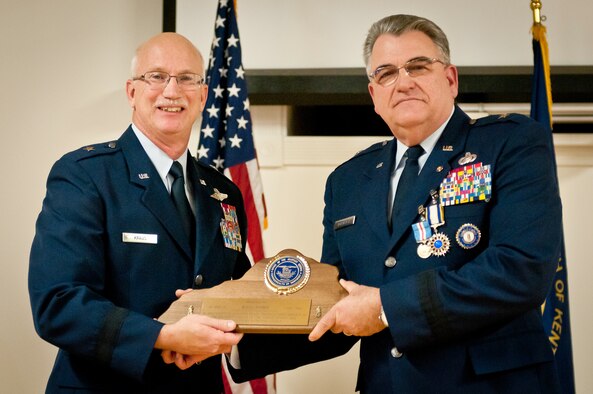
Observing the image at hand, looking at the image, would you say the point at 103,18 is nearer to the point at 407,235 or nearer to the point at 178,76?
the point at 178,76

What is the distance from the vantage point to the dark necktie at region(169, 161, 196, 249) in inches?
92.8

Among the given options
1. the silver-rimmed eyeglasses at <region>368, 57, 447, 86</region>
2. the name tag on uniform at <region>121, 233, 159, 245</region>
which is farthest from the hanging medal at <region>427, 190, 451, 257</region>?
the name tag on uniform at <region>121, 233, 159, 245</region>

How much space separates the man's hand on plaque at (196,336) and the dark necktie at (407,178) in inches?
23.7

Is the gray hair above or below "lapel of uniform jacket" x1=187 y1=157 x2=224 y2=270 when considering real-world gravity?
above

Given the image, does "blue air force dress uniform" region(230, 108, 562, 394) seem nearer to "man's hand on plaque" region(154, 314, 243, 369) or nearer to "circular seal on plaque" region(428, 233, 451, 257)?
"circular seal on plaque" region(428, 233, 451, 257)

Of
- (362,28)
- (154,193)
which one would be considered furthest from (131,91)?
(362,28)

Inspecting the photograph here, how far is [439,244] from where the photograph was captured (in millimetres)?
2105

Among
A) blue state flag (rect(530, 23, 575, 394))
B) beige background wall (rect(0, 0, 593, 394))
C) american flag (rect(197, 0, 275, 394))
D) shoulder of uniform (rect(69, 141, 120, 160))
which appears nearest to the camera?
shoulder of uniform (rect(69, 141, 120, 160))

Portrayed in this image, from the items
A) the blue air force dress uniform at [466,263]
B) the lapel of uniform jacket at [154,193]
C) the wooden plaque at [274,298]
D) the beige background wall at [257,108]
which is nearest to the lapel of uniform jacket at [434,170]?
the blue air force dress uniform at [466,263]

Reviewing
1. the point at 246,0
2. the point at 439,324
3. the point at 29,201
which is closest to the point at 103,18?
the point at 246,0

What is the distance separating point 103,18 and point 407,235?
8.79 feet

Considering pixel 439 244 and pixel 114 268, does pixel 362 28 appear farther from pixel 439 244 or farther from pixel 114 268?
pixel 114 268

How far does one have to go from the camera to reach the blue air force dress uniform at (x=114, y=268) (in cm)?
201

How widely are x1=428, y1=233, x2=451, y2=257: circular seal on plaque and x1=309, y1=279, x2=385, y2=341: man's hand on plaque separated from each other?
205mm
